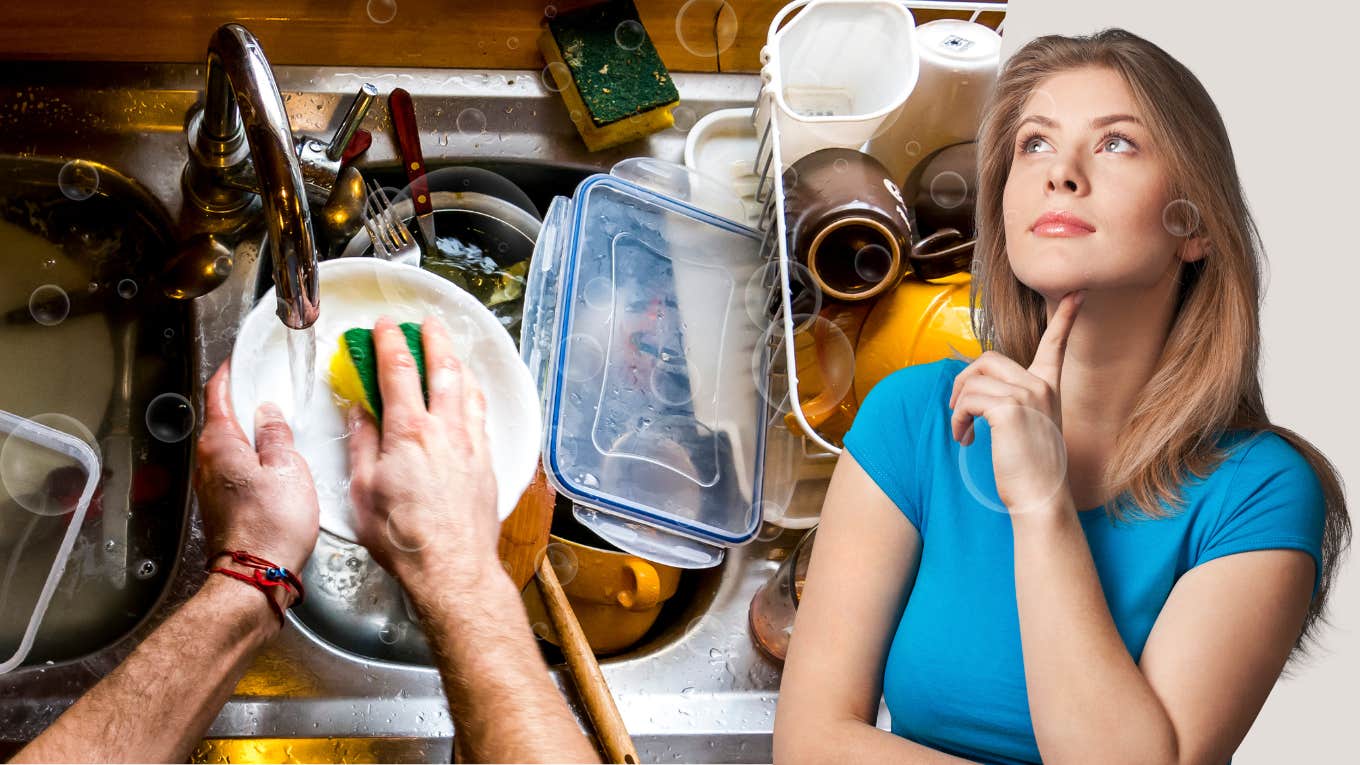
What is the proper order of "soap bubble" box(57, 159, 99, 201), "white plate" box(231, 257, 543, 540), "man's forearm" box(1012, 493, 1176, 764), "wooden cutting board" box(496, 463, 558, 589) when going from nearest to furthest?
"man's forearm" box(1012, 493, 1176, 764)
"white plate" box(231, 257, 543, 540)
"wooden cutting board" box(496, 463, 558, 589)
"soap bubble" box(57, 159, 99, 201)

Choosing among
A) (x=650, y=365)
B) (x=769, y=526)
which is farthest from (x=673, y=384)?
(x=769, y=526)

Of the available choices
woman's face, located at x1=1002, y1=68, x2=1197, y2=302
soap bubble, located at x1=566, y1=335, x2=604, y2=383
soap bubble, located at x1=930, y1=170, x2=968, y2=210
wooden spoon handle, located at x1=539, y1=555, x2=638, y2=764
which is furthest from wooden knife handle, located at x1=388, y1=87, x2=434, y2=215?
woman's face, located at x1=1002, y1=68, x2=1197, y2=302

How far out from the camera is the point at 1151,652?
0.77 m

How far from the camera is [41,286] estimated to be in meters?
1.19

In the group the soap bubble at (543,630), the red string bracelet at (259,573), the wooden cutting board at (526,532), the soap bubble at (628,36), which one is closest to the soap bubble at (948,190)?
the soap bubble at (628,36)

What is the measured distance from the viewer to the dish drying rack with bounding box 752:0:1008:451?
106cm

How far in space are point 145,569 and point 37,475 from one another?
5.6 inches

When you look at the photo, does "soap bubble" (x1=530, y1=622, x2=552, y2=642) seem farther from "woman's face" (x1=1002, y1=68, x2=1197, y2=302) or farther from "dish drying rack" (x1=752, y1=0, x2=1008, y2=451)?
"woman's face" (x1=1002, y1=68, x2=1197, y2=302)

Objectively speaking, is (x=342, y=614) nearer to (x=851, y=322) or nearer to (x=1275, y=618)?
(x=851, y=322)

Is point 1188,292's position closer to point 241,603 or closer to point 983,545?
point 983,545

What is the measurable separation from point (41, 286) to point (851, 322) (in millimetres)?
884

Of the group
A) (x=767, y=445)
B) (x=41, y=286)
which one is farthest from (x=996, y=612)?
(x=41, y=286)

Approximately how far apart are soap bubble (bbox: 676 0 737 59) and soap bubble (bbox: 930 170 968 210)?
356mm

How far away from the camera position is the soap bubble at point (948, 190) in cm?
109
